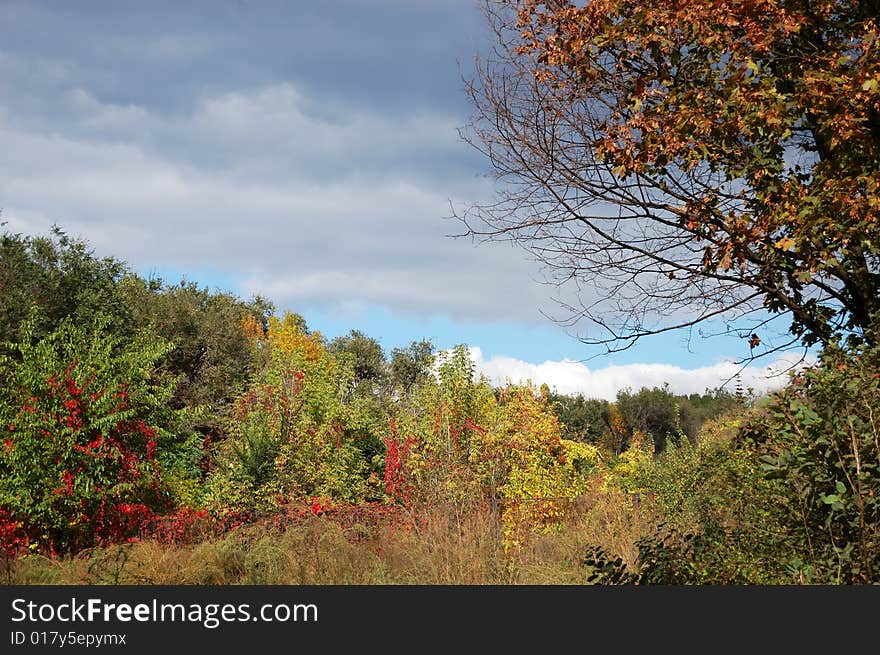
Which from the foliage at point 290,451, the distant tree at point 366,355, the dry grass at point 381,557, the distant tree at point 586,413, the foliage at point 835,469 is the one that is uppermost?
the distant tree at point 366,355

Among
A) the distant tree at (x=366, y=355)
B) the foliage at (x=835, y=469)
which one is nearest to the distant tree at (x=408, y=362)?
the distant tree at (x=366, y=355)

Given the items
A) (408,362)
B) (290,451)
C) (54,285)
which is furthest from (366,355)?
(290,451)

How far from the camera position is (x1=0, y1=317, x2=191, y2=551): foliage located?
1109 centimetres

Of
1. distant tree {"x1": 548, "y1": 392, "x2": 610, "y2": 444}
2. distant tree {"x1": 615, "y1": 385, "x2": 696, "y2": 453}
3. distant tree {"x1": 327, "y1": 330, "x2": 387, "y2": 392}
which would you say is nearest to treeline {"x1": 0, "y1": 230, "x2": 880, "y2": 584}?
distant tree {"x1": 327, "y1": 330, "x2": 387, "y2": 392}

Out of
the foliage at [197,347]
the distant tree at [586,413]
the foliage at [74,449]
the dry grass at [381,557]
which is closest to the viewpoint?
the dry grass at [381,557]

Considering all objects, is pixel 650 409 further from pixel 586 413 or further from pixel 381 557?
pixel 381 557

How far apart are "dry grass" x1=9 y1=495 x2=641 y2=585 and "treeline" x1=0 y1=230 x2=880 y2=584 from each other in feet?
0.31

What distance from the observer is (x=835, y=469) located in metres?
4.59

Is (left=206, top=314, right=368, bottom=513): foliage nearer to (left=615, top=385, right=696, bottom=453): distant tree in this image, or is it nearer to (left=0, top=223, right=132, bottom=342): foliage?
(left=0, top=223, right=132, bottom=342): foliage

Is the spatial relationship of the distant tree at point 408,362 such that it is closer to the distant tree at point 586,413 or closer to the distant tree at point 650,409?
the distant tree at point 586,413

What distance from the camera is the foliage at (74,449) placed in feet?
36.4

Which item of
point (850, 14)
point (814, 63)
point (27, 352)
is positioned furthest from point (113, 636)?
point (27, 352)

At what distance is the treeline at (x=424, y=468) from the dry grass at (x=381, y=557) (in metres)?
0.09

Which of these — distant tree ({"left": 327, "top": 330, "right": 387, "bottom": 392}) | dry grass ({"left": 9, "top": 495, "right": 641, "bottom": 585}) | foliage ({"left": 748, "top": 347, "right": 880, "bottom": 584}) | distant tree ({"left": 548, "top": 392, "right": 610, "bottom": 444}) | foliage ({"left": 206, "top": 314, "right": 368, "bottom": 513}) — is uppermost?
distant tree ({"left": 327, "top": 330, "right": 387, "bottom": 392})
